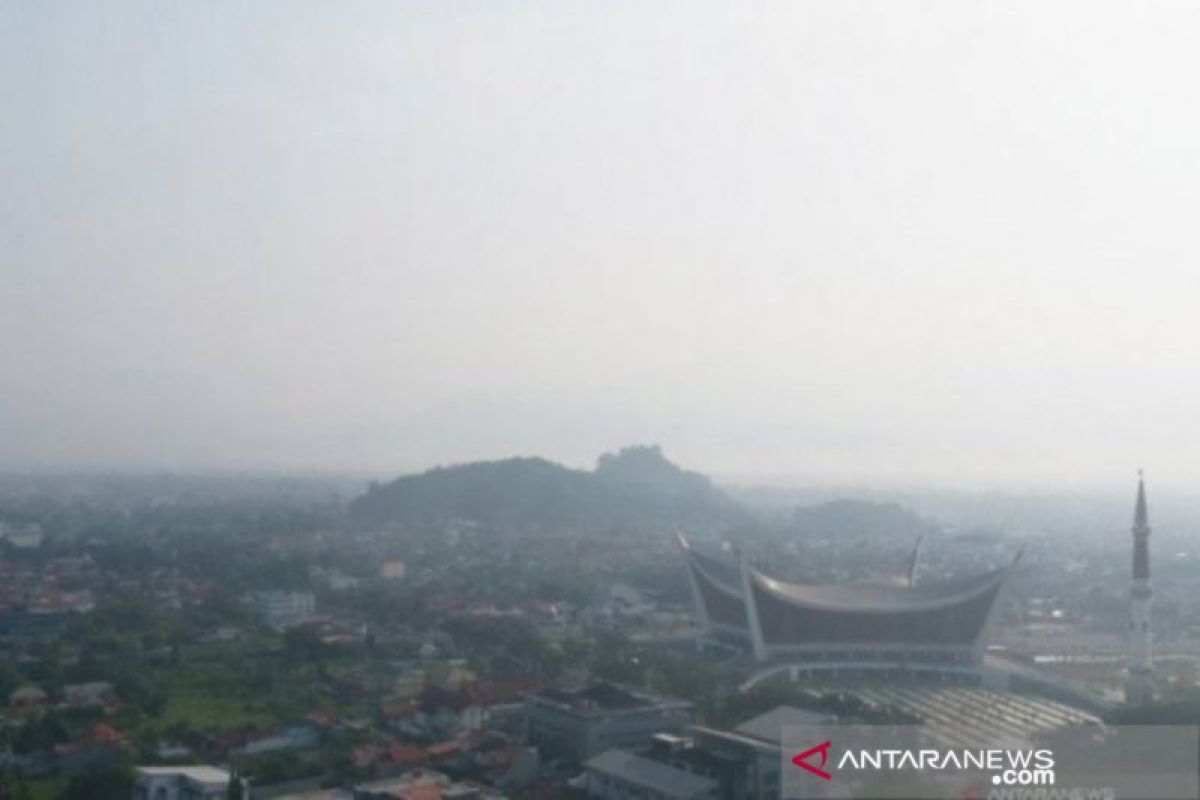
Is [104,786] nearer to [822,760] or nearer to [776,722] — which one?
[776,722]

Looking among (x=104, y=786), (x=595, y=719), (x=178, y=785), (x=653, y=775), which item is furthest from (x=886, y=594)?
(x=104, y=786)

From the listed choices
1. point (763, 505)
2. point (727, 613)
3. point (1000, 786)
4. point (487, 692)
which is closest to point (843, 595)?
point (727, 613)

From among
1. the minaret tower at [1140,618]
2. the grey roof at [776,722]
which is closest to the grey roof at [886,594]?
the minaret tower at [1140,618]

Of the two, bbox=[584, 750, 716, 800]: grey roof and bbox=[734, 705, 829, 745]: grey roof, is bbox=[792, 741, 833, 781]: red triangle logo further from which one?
bbox=[734, 705, 829, 745]: grey roof

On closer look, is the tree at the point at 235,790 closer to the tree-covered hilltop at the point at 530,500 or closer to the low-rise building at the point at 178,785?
the low-rise building at the point at 178,785

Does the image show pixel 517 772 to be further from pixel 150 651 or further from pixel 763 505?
pixel 763 505

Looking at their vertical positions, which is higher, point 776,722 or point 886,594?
point 886,594

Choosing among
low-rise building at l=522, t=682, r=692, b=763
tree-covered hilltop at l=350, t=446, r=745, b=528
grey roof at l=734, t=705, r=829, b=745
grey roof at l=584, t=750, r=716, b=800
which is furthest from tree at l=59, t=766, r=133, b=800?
tree-covered hilltop at l=350, t=446, r=745, b=528
